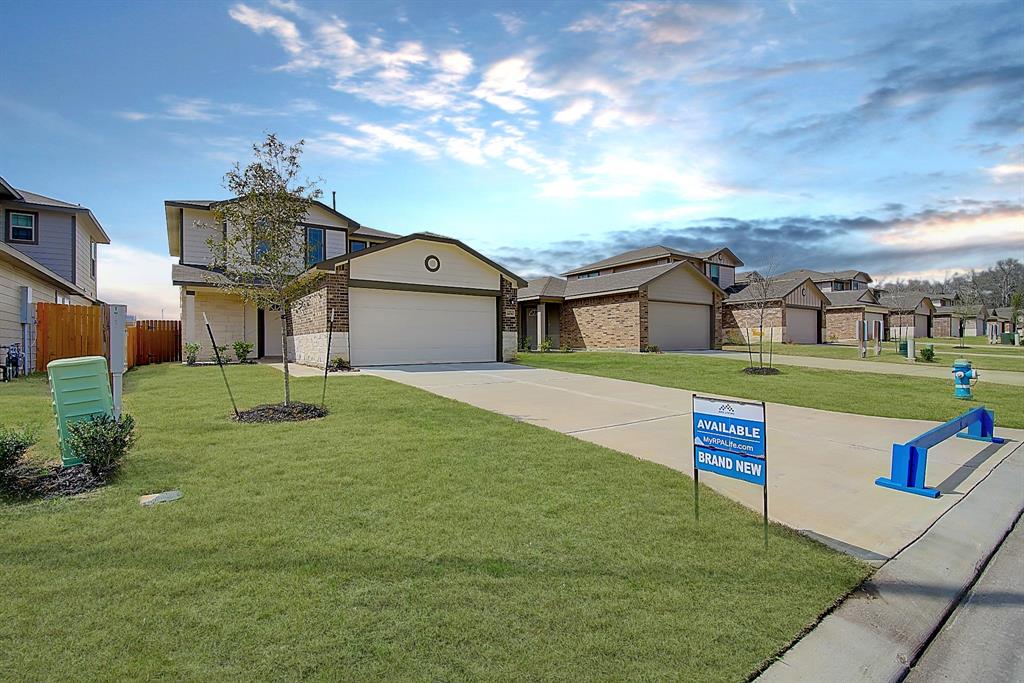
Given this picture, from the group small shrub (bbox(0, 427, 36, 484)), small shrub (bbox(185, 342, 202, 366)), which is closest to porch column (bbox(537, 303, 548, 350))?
small shrub (bbox(185, 342, 202, 366))

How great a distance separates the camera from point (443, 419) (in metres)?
7.70

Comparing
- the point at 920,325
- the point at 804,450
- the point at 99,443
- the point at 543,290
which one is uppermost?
the point at 543,290

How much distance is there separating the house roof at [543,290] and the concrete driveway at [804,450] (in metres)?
16.8

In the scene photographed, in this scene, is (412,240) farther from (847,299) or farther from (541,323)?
(847,299)

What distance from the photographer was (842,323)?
4019 cm

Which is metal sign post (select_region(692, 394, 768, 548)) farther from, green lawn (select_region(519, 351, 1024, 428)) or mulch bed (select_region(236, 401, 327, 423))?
green lawn (select_region(519, 351, 1024, 428))

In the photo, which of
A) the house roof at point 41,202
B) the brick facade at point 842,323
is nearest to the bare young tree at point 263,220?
the house roof at point 41,202

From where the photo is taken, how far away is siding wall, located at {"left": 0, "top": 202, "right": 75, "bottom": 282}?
1967cm

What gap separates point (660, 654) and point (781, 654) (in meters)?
0.61

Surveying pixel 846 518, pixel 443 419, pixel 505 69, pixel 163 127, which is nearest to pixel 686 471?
pixel 846 518

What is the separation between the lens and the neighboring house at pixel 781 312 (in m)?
33.2

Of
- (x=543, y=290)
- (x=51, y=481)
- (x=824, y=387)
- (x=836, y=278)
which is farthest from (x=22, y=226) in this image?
(x=836, y=278)

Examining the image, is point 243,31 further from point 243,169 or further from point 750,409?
point 750,409

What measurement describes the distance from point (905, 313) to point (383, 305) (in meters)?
53.5
